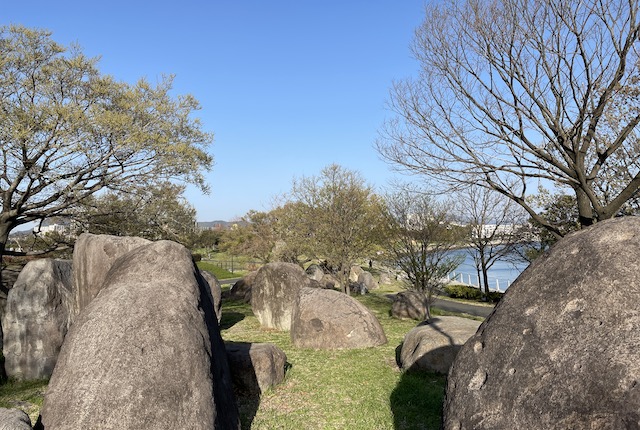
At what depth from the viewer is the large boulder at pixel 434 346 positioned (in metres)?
10.0

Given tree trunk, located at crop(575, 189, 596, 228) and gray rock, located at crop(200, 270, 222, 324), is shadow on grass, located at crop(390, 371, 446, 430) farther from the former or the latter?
gray rock, located at crop(200, 270, 222, 324)

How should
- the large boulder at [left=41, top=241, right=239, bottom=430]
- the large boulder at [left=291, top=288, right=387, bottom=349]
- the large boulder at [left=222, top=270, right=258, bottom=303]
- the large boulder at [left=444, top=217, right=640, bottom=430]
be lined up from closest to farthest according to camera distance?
the large boulder at [left=444, top=217, right=640, bottom=430] < the large boulder at [left=41, top=241, right=239, bottom=430] < the large boulder at [left=291, top=288, right=387, bottom=349] < the large boulder at [left=222, top=270, right=258, bottom=303]

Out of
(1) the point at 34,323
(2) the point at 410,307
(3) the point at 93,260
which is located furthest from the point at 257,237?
(3) the point at 93,260

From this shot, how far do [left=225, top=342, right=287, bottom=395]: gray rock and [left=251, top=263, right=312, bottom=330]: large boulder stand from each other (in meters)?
6.58

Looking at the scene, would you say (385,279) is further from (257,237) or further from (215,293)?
(215,293)

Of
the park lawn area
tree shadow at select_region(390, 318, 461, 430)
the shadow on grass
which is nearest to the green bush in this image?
the park lawn area

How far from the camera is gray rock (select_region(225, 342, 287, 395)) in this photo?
355 inches

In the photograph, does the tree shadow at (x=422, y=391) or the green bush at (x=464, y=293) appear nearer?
the tree shadow at (x=422, y=391)

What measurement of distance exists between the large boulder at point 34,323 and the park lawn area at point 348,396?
18.2ft

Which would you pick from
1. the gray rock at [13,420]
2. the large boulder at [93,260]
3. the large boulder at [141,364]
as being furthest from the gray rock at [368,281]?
the gray rock at [13,420]

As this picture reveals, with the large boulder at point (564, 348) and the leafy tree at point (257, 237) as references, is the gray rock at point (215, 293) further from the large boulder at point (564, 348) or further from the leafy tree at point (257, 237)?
the leafy tree at point (257, 237)

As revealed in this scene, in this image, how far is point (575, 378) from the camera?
3.62 m

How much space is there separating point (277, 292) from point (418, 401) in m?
9.20

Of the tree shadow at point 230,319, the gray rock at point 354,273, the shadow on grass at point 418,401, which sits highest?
the gray rock at point 354,273
